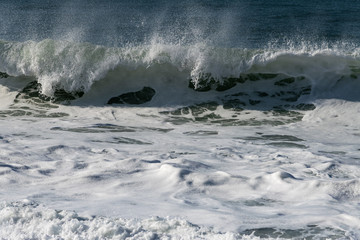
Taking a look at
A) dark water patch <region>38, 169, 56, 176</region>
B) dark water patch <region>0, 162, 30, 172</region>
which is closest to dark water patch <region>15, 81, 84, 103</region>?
dark water patch <region>0, 162, 30, 172</region>

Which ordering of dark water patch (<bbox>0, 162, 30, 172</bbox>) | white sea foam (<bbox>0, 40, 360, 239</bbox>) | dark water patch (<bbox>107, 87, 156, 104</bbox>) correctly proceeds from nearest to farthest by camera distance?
white sea foam (<bbox>0, 40, 360, 239</bbox>) → dark water patch (<bbox>0, 162, 30, 172</bbox>) → dark water patch (<bbox>107, 87, 156, 104</bbox>)

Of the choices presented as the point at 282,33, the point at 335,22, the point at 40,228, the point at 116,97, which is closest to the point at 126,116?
the point at 116,97

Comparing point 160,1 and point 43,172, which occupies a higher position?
point 160,1

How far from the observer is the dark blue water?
15.6m

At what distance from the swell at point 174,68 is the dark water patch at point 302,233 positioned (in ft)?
21.2

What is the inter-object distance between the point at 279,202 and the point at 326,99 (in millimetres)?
5702

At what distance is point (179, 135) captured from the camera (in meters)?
7.68

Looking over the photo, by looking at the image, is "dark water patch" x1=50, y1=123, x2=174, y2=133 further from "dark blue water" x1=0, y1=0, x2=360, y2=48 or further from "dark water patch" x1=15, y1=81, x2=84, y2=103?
"dark blue water" x1=0, y1=0, x2=360, y2=48

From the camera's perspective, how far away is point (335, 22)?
18.8 metres

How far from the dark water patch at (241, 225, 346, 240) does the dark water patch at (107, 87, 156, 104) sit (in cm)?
630

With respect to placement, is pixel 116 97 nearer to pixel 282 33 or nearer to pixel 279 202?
pixel 279 202

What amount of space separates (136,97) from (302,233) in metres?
6.63

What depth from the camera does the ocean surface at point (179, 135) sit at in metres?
4.04

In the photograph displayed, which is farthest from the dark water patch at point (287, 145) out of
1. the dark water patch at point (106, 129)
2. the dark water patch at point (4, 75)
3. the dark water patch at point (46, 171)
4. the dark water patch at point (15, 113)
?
the dark water patch at point (4, 75)
